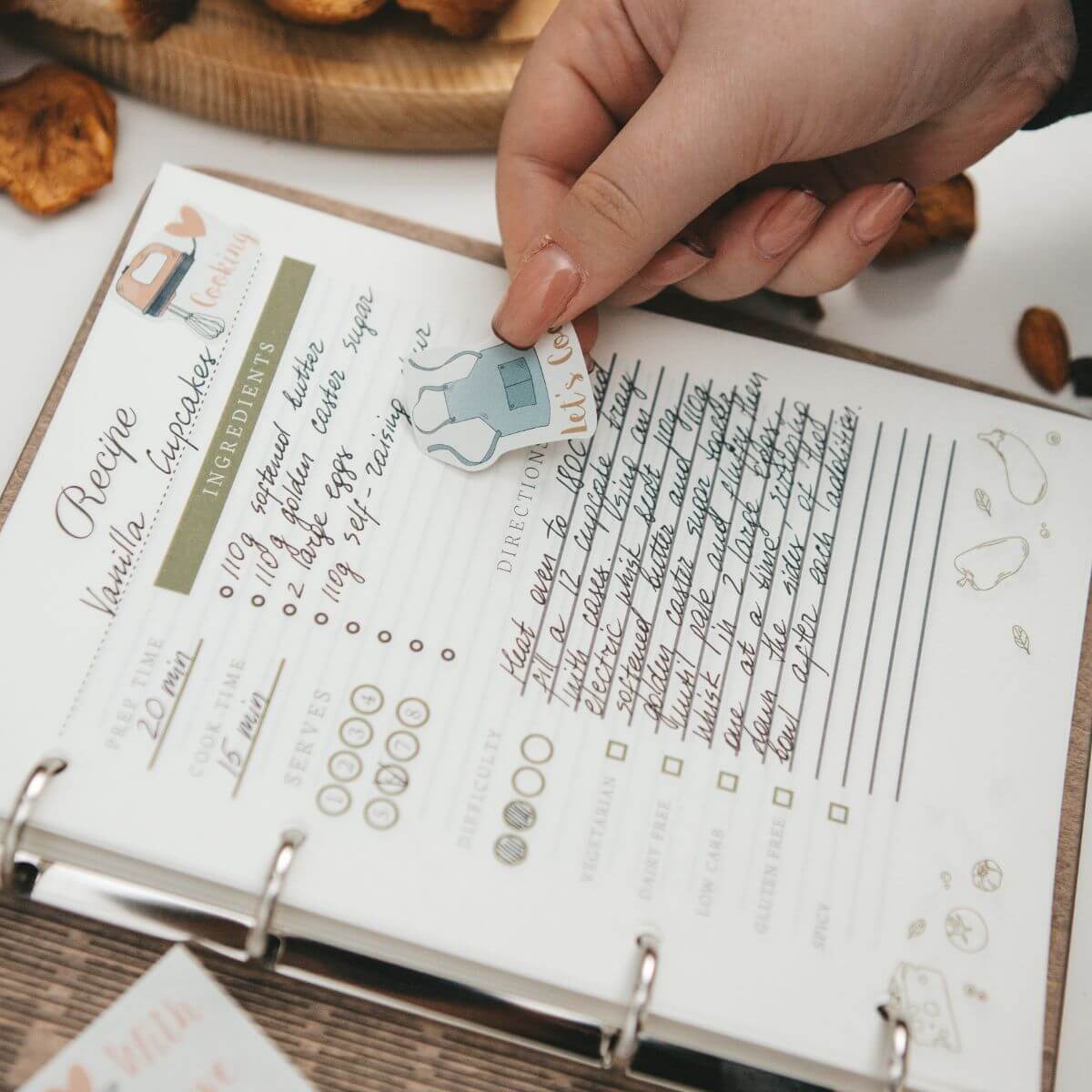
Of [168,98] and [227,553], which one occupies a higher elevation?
[168,98]

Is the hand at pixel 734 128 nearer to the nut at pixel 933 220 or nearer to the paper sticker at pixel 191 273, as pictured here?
the nut at pixel 933 220

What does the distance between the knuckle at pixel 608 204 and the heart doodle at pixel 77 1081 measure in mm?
389

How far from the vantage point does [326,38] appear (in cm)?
55

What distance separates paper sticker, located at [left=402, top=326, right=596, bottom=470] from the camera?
18.3 inches

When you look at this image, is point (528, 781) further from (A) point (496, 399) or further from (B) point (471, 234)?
(B) point (471, 234)

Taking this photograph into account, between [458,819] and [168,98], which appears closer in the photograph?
[458,819]

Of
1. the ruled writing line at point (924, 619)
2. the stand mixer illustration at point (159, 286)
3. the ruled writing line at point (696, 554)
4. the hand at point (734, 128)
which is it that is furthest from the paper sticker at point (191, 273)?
the ruled writing line at point (924, 619)

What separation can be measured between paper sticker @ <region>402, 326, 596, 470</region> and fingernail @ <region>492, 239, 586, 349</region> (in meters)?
0.02

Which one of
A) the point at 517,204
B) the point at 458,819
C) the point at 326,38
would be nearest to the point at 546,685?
the point at 458,819

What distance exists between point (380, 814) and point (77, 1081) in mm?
141

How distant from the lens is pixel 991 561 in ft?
1.55

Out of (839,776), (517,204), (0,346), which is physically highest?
(517,204)

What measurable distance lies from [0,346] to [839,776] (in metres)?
0.44

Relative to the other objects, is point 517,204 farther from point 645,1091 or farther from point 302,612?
point 645,1091
